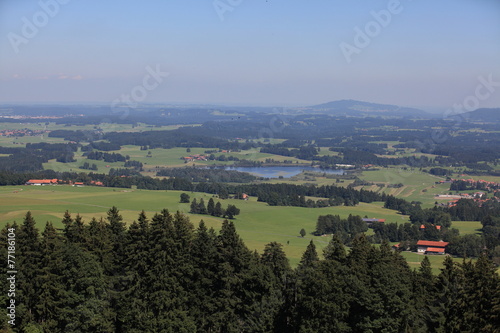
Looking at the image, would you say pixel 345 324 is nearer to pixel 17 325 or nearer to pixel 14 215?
pixel 17 325

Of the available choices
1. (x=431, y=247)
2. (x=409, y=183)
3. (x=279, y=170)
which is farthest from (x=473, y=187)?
(x=431, y=247)

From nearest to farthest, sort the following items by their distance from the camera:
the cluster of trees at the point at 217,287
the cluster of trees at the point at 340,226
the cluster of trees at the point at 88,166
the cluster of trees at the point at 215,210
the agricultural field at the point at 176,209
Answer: the cluster of trees at the point at 217,287
the agricultural field at the point at 176,209
the cluster of trees at the point at 340,226
the cluster of trees at the point at 215,210
the cluster of trees at the point at 88,166

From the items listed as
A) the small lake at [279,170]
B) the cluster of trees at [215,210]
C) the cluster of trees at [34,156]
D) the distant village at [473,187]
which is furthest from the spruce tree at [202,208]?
the cluster of trees at [34,156]

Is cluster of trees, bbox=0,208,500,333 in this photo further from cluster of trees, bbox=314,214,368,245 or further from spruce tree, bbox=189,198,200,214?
spruce tree, bbox=189,198,200,214

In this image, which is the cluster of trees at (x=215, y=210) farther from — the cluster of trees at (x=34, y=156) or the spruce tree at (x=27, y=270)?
the cluster of trees at (x=34, y=156)

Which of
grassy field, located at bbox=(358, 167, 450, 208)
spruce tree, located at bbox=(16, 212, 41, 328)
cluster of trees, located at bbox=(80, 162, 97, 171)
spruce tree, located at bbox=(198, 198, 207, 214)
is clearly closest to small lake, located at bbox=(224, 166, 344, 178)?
grassy field, located at bbox=(358, 167, 450, 208)

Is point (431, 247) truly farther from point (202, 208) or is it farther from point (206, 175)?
point (206, 175)
